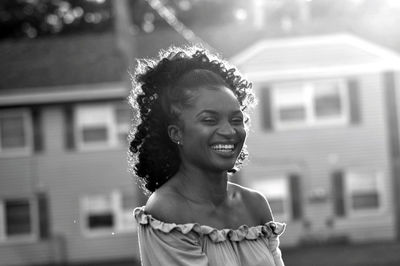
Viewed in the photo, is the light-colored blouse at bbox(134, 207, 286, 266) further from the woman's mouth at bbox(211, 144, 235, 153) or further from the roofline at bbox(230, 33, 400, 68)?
the roofline at bbox(230, 33, 400, 68)

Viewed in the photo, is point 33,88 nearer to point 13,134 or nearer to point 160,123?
point 13,134

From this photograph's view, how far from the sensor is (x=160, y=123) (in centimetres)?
246

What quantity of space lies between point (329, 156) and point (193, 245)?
66.9 ft

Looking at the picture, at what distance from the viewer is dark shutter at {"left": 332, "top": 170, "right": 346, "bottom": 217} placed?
2212 cm

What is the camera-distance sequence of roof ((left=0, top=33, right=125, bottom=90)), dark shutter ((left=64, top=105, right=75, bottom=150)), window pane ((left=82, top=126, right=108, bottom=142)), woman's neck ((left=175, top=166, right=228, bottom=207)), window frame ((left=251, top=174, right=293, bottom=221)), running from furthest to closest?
roof ((left=0, top=33, right=125, bottom=90)), window pane ((left=82, top=126, right=108, bottom=142)), dark shutter ((left=64, top=105, right=75, bottom=150)), window frame ((left=251, top=174, right=293, bottom=221)), woman's neck ((left=175, top=166, right=228, bottom=207))

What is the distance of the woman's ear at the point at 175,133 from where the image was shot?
240 cm

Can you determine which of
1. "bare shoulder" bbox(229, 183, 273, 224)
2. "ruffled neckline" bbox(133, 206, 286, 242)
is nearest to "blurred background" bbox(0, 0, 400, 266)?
"bare shoulder" bbox(229, 183, 273, 224)

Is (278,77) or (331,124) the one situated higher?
(278,77)

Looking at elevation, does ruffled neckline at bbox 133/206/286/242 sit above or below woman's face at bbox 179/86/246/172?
below

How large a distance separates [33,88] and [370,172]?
373 inches

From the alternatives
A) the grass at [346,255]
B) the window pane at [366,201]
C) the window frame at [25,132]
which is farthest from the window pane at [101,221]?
the window pane at [366,201]

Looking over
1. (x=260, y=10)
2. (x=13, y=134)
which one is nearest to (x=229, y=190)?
(x=13, y=134)

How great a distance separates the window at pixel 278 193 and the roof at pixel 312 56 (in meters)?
2.86

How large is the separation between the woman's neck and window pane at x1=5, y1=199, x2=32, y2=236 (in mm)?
21353
